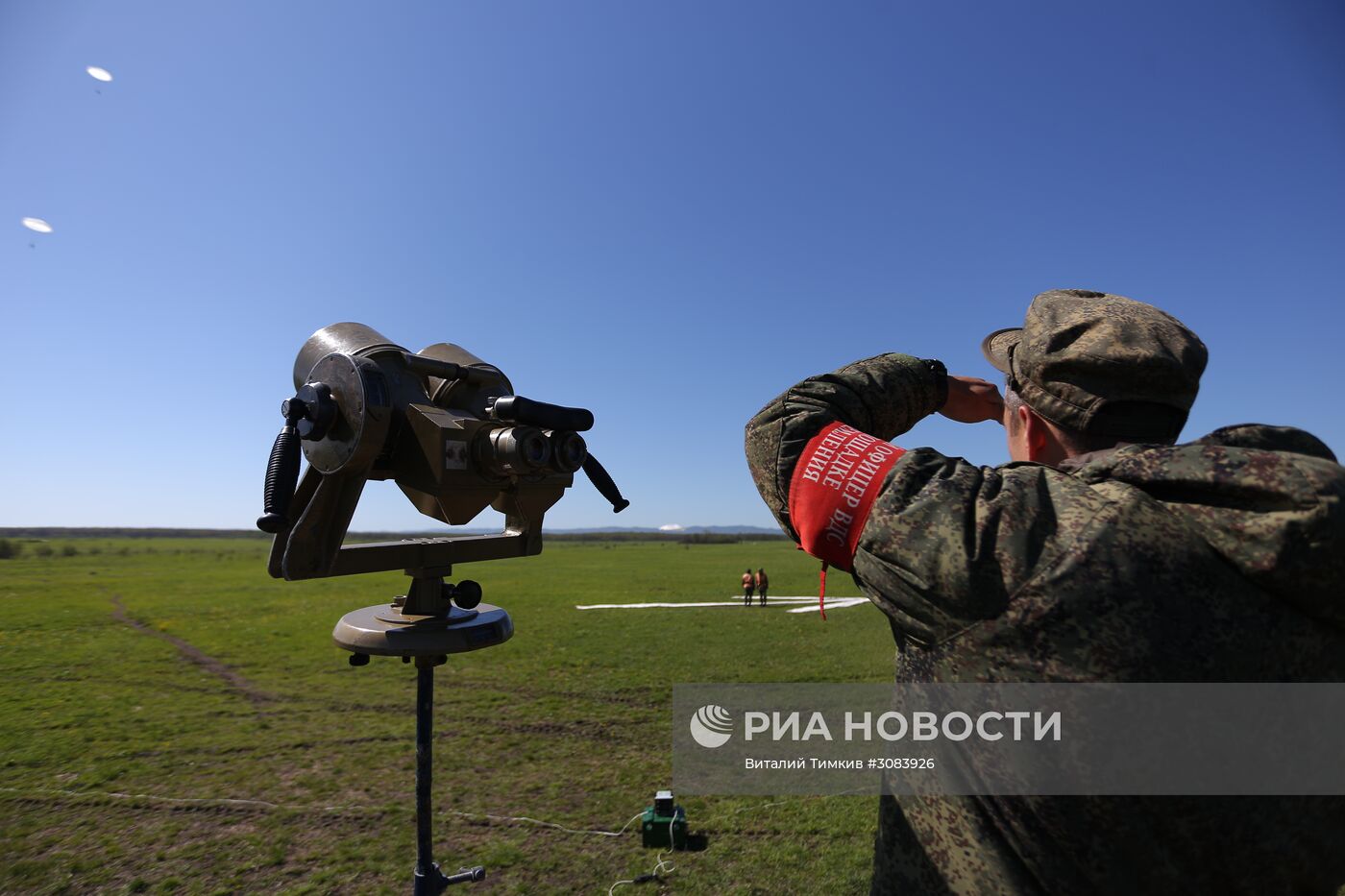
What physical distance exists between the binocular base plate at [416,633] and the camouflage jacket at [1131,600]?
1741mm

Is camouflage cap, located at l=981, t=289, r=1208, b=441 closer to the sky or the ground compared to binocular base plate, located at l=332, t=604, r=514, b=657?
closer to the sky

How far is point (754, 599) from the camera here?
70.8ft

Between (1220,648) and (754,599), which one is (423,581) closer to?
(1220,648)

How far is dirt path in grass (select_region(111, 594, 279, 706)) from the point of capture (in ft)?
31.4

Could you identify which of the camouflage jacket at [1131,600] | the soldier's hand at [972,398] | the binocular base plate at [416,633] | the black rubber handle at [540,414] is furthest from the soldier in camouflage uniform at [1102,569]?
the binocular base plate at [416,633]

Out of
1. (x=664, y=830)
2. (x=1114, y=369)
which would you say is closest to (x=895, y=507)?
(x=1114, y=369)

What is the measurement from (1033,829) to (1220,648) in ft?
1.54

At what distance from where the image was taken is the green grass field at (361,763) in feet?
15.5

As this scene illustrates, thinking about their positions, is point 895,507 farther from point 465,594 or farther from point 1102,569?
point 465,594

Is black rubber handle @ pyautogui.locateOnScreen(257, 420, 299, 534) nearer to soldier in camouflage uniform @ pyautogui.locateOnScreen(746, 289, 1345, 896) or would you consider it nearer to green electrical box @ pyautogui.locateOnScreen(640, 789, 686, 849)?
soldier in camouflage uniform @ pyautogui.locateOnScreen(746, 289, 1345, 896)

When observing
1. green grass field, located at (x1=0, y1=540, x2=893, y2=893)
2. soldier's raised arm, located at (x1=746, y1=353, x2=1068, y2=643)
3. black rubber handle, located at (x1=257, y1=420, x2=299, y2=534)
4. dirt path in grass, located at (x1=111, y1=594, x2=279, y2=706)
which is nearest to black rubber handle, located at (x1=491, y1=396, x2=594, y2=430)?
black rubber handle, located at (x1=257, y1=420, x2=299, y2=534)

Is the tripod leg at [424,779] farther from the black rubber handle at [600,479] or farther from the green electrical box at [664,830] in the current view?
the green electrical box at [664,830]

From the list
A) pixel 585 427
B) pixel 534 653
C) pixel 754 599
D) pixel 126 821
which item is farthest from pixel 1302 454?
pixel 754 599

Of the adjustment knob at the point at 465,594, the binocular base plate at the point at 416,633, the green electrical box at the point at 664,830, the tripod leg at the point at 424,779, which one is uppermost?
the adjustment knob at the point at 465,594
